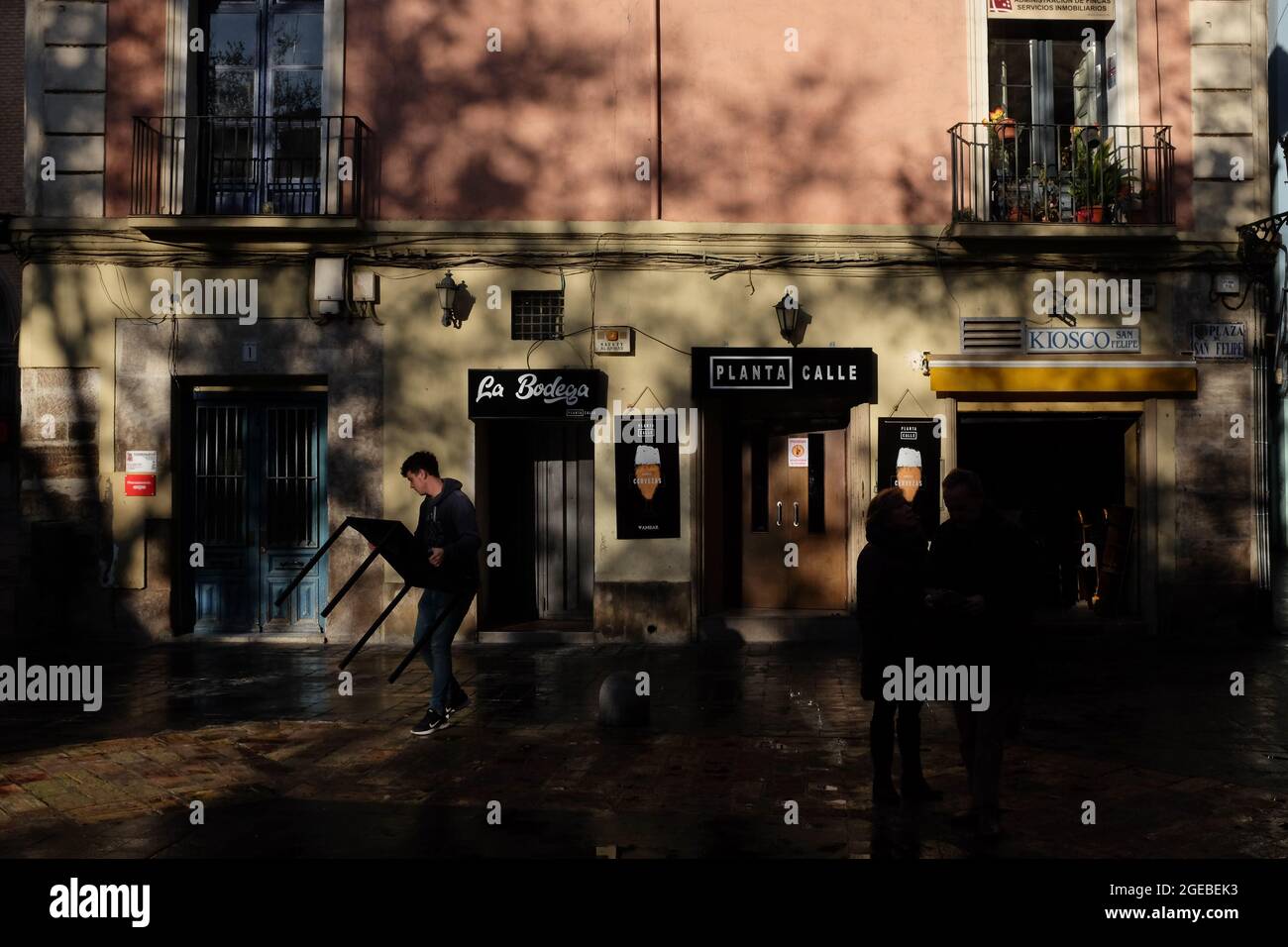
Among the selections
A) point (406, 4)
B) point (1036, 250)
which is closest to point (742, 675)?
point (1036, 250)

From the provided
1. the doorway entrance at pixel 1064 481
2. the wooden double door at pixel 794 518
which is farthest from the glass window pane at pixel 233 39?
the doorway entrance at pixel 1064 481

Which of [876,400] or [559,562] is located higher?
[876,400]

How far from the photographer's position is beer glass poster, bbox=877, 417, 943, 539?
12.8 meters

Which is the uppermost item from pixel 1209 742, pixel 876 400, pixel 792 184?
pixel 792 184

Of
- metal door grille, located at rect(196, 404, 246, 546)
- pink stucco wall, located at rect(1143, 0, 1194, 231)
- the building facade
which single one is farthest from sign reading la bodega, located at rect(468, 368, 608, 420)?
pink stucco wall, located at rect(1143, 0, 1194, 231)

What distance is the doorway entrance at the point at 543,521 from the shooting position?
1365 centimetres

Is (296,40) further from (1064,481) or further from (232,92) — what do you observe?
(1064,481)

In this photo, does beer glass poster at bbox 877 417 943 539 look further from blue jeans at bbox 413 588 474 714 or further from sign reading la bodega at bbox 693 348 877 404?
blue jeans at bbox 413 588 474 714

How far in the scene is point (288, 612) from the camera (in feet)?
43.2

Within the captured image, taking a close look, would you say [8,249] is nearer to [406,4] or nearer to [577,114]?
[406,4]

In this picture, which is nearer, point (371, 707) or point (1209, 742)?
point (1209, 742)

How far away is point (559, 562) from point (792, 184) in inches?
208
